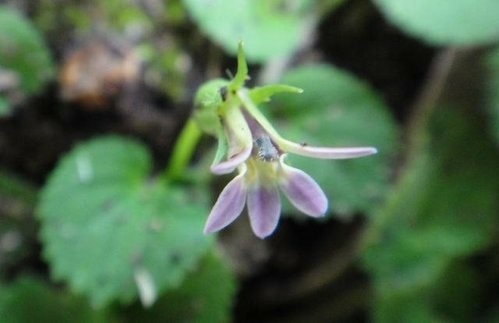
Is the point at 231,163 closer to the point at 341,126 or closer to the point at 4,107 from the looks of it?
the point at 4,107

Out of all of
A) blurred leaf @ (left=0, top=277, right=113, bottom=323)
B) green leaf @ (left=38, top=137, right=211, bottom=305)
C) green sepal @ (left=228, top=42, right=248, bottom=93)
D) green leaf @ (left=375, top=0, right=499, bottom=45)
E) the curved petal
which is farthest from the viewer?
green leaf @ (left=375, top=0, right=499, bottom=45)

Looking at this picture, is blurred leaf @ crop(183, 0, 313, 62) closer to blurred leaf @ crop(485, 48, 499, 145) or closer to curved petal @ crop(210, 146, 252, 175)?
blurred leaf @ crop(485, 48, 499, 145)

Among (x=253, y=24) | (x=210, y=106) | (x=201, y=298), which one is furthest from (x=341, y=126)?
(x=210, y=106)

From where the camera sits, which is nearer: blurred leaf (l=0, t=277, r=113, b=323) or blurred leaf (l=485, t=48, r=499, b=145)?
blurred leaf (l=0, t=277, r=113, b=323)

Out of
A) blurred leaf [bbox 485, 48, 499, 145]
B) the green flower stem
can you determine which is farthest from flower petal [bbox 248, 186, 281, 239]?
blurred leaf [bbox 485, 48, 499, 145]

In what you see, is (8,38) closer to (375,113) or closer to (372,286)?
(375,113)

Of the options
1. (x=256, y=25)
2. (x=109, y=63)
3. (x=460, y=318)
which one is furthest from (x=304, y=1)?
(x=460, y=318)
